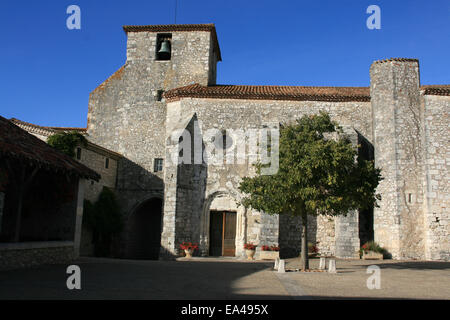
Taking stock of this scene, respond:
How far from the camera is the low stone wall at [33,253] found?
10938mm

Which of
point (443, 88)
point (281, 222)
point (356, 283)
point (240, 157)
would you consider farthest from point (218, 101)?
point (356, 283)

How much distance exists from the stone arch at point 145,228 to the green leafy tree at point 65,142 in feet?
17.3

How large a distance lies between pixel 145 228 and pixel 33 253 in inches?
458

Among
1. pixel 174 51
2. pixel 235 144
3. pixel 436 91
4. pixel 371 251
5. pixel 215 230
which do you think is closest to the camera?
pixel 371 251

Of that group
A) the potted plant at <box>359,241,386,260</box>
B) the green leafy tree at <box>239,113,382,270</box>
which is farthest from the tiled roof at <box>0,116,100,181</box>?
the potted plant at <box>359,241,386,260</box>

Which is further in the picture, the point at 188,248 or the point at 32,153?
the point at 188,248

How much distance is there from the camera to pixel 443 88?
19172 millimetres

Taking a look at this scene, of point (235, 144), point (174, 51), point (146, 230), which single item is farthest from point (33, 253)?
point (174, 51)

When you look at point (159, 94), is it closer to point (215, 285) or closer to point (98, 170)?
point (98, 170)

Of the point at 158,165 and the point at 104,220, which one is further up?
the point at 158,165

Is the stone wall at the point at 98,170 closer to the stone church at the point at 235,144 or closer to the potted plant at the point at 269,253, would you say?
the stone church at the point at 235,144

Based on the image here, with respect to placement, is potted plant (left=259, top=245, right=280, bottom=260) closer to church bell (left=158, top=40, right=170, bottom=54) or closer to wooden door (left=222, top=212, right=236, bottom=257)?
wooden door (left=222, top=212, right=236, bottom=257)

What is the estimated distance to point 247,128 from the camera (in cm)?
1989

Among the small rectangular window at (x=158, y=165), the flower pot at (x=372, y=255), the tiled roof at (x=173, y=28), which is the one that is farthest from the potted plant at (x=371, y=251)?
the tiled roof at (x=173, y=28)
